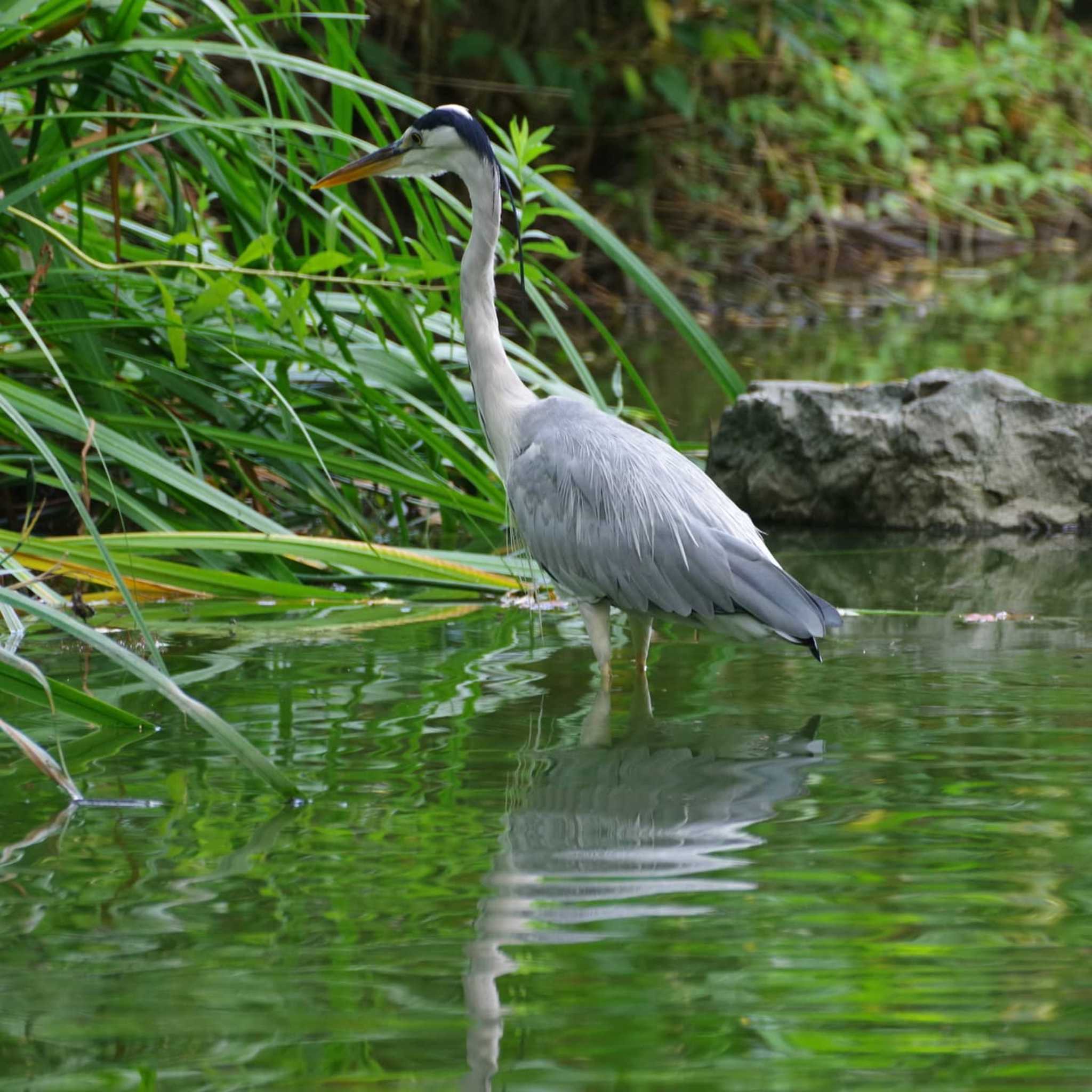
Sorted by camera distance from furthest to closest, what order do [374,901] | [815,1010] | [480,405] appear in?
1. [480,405]
2. [374,901]
3. [815,1010]

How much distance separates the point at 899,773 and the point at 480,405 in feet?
5.69

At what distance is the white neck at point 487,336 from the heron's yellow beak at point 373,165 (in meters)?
0.18

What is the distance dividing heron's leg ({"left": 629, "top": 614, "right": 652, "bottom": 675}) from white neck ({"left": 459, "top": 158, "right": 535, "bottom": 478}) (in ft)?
1.87

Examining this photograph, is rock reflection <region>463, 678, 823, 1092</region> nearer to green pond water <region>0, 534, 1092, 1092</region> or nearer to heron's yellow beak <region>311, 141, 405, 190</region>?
green pond water <region>0, 534, 1092, 1092</region>

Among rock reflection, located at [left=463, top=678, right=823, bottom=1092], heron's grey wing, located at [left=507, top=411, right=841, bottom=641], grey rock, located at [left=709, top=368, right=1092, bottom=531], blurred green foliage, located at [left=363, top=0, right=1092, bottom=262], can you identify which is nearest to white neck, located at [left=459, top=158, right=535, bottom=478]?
heron's grey wing, located at [left=507, top=411, right=841, bottom=641]

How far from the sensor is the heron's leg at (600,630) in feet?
13.7

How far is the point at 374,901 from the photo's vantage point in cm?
276

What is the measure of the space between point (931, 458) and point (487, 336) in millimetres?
1939

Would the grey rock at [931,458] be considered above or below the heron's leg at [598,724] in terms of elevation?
above

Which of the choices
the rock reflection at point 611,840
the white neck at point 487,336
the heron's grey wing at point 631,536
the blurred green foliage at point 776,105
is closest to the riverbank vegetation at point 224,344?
the white neck at point 487,336

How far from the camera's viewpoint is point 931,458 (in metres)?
5.93

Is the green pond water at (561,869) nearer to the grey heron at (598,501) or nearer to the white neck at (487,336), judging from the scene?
the grey heron at (598,501)

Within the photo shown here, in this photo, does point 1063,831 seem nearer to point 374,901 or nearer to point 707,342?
point 374,901

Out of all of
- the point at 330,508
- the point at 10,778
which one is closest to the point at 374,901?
the point at 10,778
